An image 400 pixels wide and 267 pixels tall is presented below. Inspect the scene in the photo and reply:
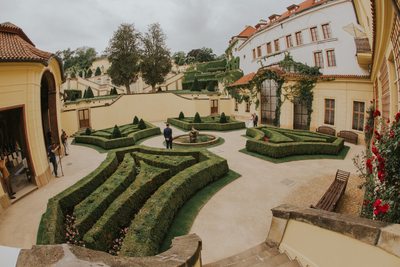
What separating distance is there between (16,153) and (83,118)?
11.6 meters

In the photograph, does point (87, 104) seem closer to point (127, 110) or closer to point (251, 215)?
point (127, 110)

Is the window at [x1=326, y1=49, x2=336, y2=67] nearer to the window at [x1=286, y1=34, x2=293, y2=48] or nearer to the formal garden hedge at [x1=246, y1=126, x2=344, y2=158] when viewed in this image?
the window at [x1=286, y1=34, x2=293, y2=48]

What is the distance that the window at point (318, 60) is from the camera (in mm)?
23153

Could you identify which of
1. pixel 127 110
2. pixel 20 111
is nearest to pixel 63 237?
pixel 20 111

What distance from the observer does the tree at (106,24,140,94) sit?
129ft

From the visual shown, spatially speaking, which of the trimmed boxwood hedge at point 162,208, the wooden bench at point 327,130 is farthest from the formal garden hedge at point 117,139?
the wooden bench at point 327,130

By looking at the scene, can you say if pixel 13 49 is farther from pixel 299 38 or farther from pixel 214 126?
pixel 299 38

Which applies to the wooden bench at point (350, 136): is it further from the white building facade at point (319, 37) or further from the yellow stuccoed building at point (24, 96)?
the yellow stuccoed building at point (24, 96)

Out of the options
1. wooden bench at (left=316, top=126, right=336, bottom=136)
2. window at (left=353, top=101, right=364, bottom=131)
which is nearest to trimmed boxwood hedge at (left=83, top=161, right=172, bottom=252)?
wooden bench at (left=316, top=126, right=336, bottom=136)

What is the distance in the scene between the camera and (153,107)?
3372 cm

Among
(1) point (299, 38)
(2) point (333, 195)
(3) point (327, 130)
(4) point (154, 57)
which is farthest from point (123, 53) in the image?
(2) point (333, 195)

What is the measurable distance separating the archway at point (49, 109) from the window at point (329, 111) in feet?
67.8

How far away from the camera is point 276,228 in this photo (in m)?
6.18

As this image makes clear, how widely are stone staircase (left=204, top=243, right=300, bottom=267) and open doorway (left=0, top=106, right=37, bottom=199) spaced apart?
9.40 meters
